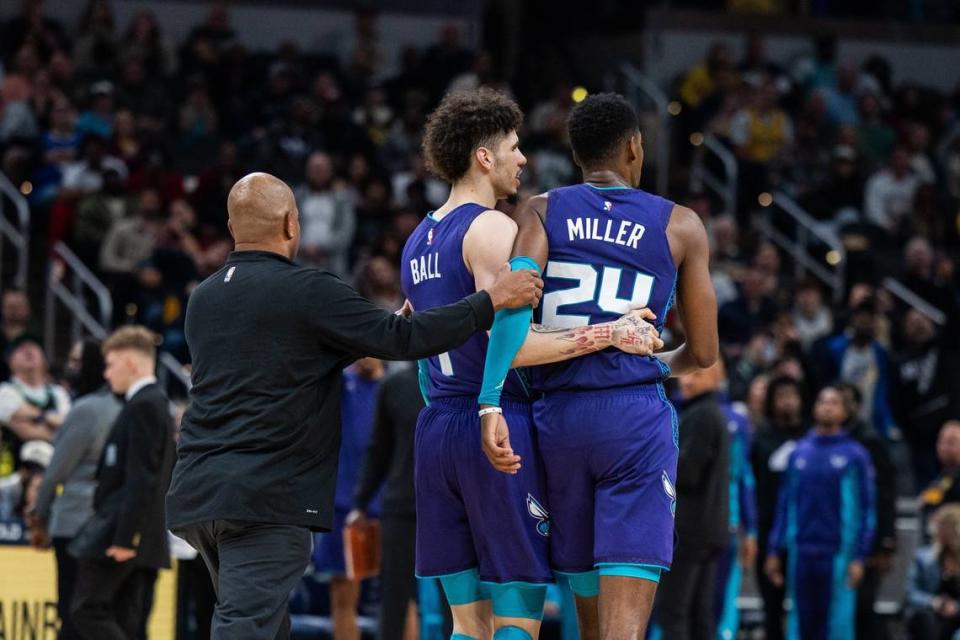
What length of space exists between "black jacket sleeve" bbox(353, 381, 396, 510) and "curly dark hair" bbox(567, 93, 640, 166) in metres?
4.20

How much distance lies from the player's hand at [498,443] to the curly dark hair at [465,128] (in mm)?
1082

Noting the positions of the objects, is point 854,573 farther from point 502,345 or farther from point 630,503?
point 502,345

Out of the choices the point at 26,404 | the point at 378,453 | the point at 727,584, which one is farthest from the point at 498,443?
the point at 26,404

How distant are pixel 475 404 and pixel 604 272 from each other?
71 cm

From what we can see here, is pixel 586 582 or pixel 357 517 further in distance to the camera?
pixel 357 517

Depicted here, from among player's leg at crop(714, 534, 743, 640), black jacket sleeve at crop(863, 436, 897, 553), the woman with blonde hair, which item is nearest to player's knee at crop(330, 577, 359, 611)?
player's leg at crop(714, 534, 743, 640)

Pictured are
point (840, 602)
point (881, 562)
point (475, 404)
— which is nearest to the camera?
point (475, 404)

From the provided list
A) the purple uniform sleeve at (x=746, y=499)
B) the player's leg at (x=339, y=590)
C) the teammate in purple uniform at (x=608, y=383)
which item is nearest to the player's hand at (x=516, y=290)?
the teammate in purple uniform at (x=608, y=383)

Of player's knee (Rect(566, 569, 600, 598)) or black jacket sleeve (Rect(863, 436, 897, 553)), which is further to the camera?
black jacket sleeve (Rect(863, 436, 897, 553))

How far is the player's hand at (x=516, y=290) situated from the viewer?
6191 mm

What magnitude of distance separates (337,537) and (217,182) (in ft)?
22.6

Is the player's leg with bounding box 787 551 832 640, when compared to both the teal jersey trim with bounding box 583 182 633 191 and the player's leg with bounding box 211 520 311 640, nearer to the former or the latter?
the teal jersey trim with bounding box 583 182 633 191

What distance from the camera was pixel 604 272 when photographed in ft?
21.1

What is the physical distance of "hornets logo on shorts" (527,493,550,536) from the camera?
6457mm
